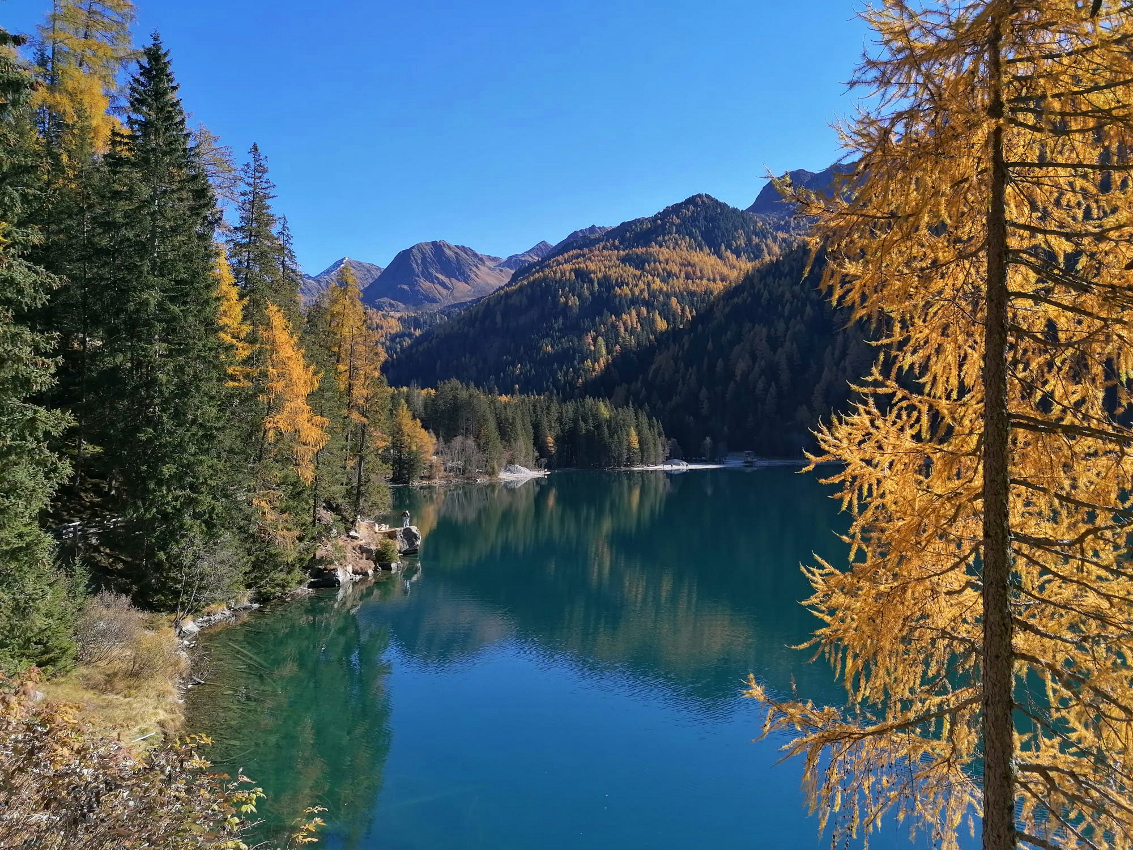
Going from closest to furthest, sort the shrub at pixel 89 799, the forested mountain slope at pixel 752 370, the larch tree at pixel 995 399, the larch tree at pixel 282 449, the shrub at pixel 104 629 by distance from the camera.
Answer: the larch tree at pixel 995 399
the shrub at pixel 89 799
the shrub at pixel 104 629
the larch tree at pixel 282 449
the forested mountain slope at pixel 752 370

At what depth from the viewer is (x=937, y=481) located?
5520mm

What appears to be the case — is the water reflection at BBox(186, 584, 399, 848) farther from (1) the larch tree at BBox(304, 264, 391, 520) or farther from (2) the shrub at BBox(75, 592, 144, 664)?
(1) the larch tree at BBox(304, 264, 391, 520)

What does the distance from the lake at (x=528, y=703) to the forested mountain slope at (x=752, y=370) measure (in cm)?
11225

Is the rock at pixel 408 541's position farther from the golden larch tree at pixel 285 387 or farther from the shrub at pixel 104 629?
the shrub at pixel 104 629

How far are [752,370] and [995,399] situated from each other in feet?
543

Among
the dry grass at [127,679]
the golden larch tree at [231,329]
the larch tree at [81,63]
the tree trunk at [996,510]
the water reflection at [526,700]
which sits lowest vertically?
the water reflection at [526,700]

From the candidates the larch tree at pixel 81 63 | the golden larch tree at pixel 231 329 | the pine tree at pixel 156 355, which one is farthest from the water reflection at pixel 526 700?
the larch tree at pixel 81 63

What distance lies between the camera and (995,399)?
4.65 m

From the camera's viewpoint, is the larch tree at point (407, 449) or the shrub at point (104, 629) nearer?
the shrub at point (104, 629)

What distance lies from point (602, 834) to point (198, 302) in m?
20.1

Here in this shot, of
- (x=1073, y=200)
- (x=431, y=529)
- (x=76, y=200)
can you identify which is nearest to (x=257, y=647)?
(x=76, y=200)

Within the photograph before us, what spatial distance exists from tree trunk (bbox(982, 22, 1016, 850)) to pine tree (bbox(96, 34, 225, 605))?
2214 centimetres

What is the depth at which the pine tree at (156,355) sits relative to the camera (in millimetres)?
20500

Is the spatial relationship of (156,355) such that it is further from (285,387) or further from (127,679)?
(127,679)
